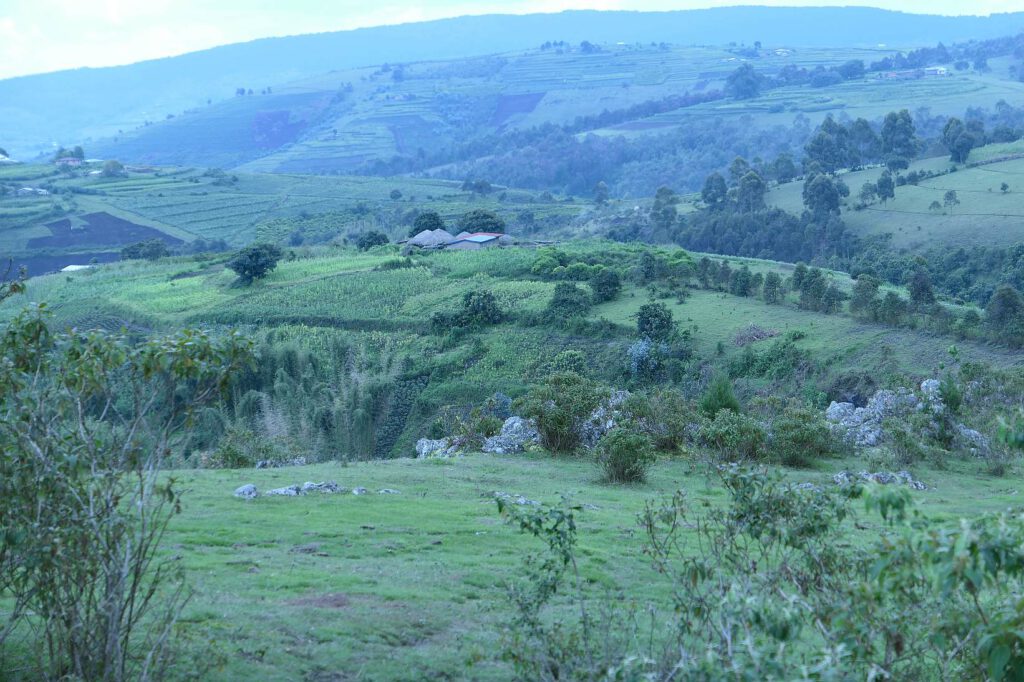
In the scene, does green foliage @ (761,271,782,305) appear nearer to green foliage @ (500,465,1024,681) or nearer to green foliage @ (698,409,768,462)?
green foliage @ (698,409,768,462)

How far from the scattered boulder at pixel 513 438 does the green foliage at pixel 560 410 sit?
1.34ft

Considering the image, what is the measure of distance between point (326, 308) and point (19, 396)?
123 ft

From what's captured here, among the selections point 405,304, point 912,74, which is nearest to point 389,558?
point 405,304

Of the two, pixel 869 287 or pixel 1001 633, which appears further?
pixel 869 287

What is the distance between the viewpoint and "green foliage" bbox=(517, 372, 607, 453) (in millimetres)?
19469

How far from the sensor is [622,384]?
3372 cm

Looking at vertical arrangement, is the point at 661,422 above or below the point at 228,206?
above

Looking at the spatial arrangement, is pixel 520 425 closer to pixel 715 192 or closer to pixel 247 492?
pixel 247 492

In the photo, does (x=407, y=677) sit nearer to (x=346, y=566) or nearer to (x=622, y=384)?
(x=346, y=566)

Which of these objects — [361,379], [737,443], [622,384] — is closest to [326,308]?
[361,379]

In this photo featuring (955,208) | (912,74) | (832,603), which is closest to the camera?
(832,603)

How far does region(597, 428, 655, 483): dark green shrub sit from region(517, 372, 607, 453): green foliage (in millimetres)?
2482

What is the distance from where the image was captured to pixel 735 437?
17844mm

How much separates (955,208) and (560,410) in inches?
1888
